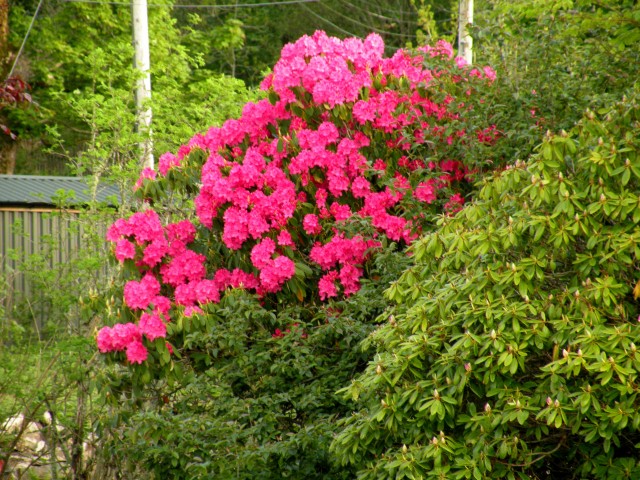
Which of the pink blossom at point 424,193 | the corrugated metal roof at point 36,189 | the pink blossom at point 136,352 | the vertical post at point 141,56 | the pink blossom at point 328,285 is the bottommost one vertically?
the pink blossom at point 136,352

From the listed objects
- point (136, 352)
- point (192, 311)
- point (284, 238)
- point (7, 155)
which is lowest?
point (136, 352)

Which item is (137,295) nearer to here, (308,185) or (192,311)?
(192,311)

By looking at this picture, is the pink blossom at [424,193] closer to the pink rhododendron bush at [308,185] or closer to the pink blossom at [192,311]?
the pink rhododendron bush at [308,185]

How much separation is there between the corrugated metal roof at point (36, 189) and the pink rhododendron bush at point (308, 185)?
7.04m

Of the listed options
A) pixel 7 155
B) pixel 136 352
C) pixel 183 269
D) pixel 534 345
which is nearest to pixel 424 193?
pixel 183 269

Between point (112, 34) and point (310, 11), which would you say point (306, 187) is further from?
point (310, 11)

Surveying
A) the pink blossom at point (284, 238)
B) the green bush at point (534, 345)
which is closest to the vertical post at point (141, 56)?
the pink blossom at point (284, 238)

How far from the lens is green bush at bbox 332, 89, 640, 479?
3291mm

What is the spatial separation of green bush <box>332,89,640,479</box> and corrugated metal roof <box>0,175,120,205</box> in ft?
31.0

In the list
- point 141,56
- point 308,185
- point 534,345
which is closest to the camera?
point 534,345

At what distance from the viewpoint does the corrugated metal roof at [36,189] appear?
43.2 feet

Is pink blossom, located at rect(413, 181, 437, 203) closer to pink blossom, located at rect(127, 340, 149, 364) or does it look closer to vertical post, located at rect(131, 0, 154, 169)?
pink blossom, located at rect(127, 340, 149, 364)

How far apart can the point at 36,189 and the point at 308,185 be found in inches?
357

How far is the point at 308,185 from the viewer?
5.71 m
